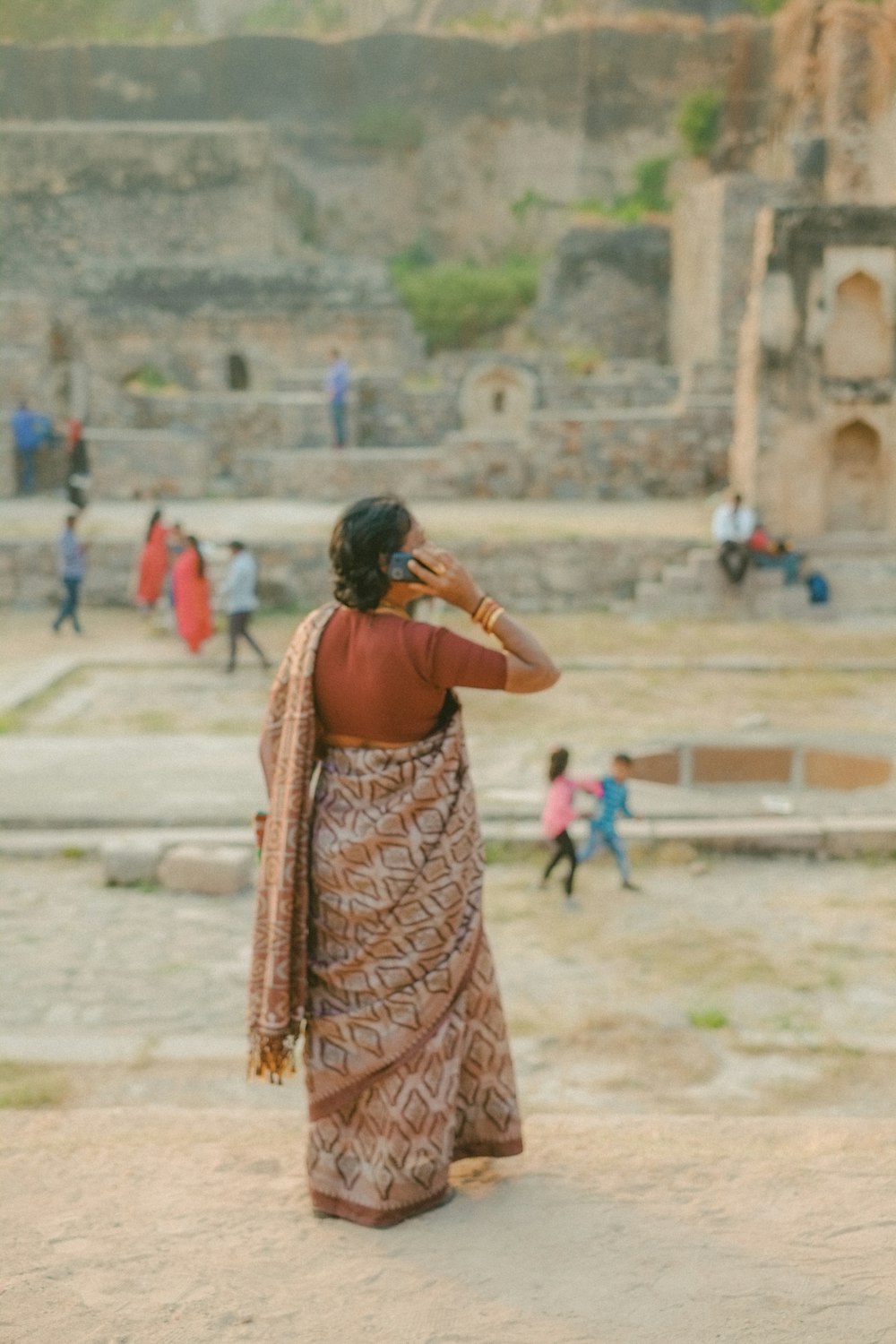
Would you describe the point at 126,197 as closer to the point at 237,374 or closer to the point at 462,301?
the point at 237,374

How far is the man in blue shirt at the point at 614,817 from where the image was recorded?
719 centimetres

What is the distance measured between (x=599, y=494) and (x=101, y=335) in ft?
38.7

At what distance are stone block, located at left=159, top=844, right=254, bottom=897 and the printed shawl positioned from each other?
369 centimetres

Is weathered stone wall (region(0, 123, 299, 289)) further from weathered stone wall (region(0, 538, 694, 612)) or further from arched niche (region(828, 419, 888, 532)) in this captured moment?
arched niche (region(828, 419, 888, 532))

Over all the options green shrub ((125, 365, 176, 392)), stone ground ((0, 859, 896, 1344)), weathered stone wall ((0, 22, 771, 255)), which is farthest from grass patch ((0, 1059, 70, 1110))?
weathered stone wall ((0, 22, 771, 255))

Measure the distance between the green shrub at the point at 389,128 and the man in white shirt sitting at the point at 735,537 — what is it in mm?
26613

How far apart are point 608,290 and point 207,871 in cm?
2558

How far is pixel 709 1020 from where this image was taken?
561 centimetres

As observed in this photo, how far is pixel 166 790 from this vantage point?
844 centimetres

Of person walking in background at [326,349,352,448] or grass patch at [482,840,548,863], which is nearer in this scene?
grass patch at [482,840,548,863]

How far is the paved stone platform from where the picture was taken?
2818 millimetres

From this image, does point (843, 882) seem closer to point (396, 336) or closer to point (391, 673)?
point (391, 673)

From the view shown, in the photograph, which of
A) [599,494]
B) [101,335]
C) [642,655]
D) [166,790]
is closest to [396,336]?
[101,335]

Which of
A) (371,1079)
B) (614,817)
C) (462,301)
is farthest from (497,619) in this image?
(462,301)
